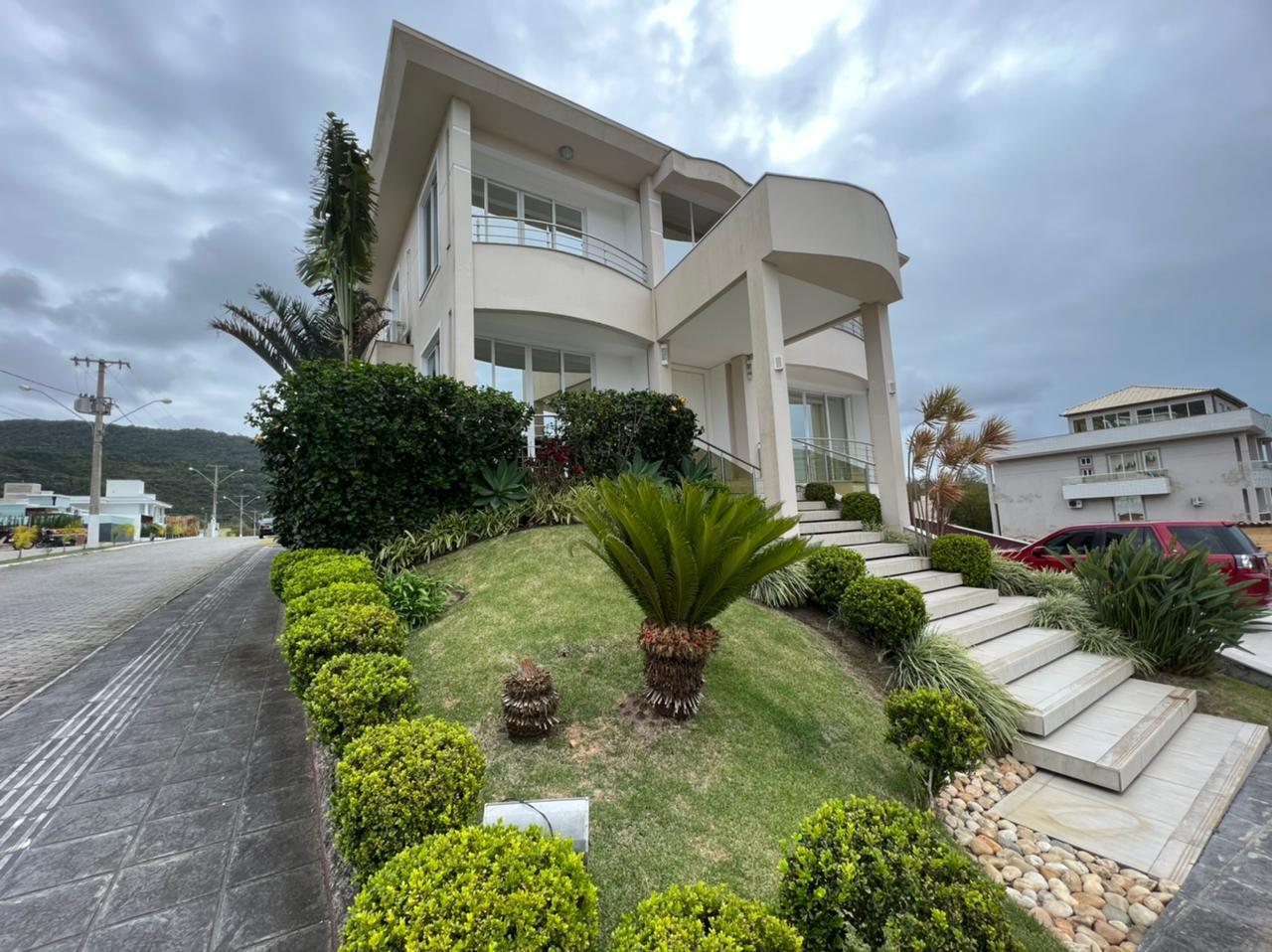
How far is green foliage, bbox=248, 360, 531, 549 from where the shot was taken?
6.98 meters

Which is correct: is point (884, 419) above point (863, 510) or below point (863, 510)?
above

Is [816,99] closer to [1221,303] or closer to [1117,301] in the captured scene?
[1117,301]

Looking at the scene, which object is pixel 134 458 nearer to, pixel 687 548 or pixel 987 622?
pixel 687 548

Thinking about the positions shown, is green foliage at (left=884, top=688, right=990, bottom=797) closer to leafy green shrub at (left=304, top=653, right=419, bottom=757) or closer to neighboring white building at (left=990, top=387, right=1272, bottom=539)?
leafy green shrub at (left=304, top=653, right=419, bottom=757)

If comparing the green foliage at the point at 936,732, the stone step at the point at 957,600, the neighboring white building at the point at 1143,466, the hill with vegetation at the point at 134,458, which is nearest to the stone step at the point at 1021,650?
the stone step at the point at 957,600

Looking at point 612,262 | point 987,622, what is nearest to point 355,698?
point 987,622

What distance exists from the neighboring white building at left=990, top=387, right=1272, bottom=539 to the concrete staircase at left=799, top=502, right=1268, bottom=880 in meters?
20.5

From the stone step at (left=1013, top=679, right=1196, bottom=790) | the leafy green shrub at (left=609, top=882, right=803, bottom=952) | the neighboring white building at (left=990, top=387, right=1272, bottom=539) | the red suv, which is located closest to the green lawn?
the leafy green shrub at (left=609, top=882, right=803, bottom=952)

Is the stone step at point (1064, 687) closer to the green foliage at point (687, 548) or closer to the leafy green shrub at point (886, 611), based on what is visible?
the leafy green shrub at point (886, 611)

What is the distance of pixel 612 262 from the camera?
12.0 m

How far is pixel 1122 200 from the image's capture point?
14.1m

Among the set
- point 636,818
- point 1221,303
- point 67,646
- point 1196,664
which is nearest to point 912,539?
point 1196,664

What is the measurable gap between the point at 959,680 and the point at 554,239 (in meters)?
10.7

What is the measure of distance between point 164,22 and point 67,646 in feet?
34.8
